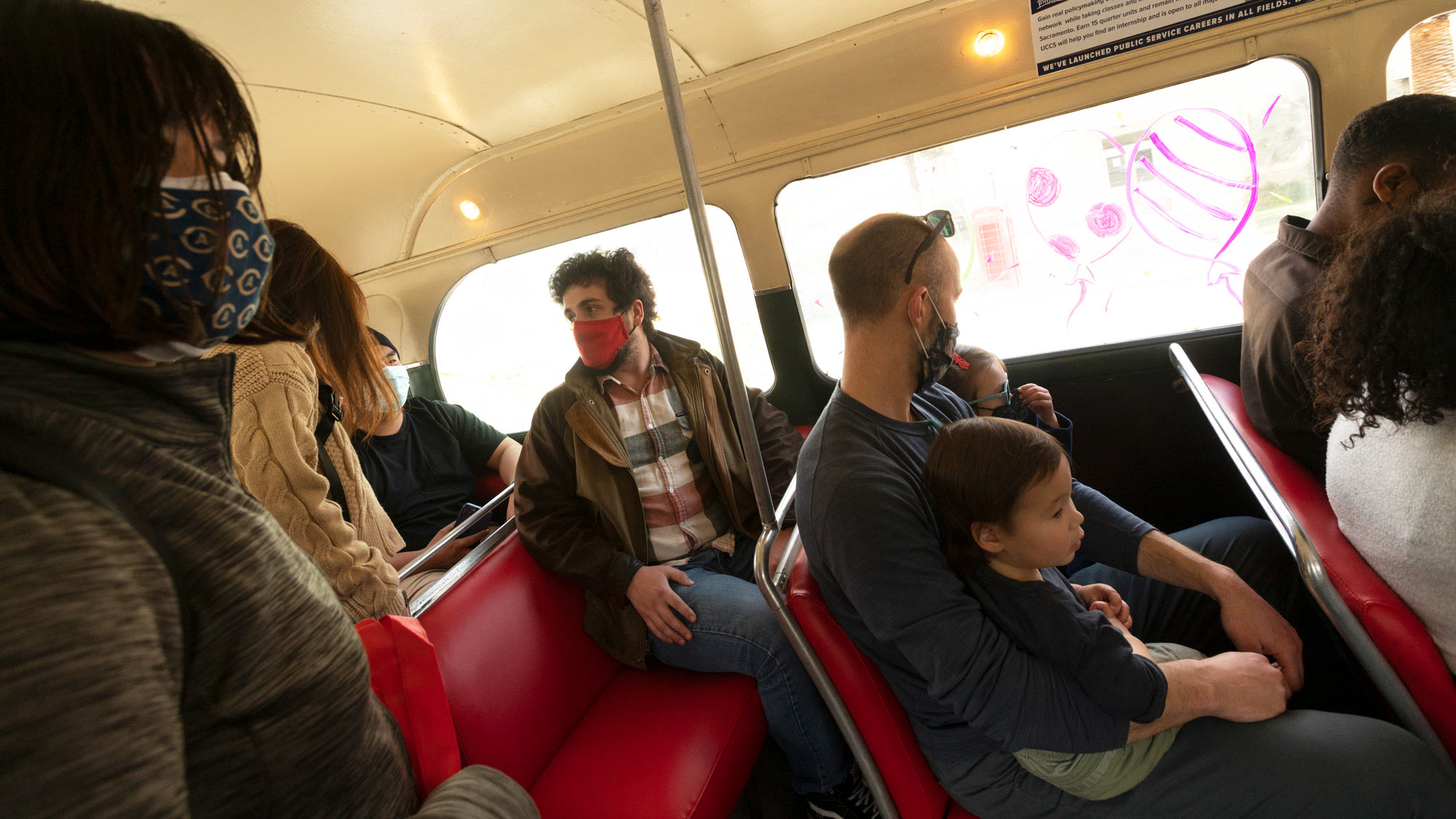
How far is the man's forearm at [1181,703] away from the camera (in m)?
1.44

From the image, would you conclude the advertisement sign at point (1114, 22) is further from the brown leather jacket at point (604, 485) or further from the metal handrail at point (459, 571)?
the metal handrail at point (459, 571)

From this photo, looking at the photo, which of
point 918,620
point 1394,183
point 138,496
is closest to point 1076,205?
point 1394,183

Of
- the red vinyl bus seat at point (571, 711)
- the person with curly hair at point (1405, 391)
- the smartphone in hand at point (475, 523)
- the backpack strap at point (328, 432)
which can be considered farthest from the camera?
the smartphone in hand at point (475, 523)

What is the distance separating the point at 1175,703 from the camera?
1.44 meters

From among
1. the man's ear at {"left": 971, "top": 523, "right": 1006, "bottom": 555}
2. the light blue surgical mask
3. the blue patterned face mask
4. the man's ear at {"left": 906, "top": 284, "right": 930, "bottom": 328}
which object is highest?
the blue patterned face mask

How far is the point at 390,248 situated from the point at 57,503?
157 inches

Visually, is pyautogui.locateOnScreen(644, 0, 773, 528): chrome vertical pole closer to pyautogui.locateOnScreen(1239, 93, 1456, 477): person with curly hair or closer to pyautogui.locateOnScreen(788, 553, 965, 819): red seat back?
pyautogui.locateOnScreen(788, 553, 965, 819): red seat back

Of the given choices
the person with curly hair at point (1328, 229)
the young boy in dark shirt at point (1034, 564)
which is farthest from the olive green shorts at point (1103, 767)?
the person with curly hair at point (1328, 229)

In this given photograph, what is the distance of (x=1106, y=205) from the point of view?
10.3 feet

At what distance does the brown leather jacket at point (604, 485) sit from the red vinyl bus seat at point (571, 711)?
0.11 meters

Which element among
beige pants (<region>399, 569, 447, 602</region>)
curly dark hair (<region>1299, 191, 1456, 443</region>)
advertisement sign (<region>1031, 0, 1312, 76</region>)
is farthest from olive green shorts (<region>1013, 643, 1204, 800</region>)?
advertisement sign (<region>1031, 0, 1312, 76</region>)

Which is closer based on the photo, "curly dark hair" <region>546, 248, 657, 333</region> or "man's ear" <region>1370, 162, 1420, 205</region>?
"man's ear" <region>1370, 162, 1420, 205</region>

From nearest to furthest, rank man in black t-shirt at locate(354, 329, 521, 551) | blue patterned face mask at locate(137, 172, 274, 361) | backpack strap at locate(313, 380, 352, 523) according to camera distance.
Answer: blue patterned face mask at locate(137, 172, 274, 361) < backpack strap at locate(313, 380, 352, 523) < man in black t-shirt at locate(354, 329, 521, 551)

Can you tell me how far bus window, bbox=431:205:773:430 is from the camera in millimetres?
3822
